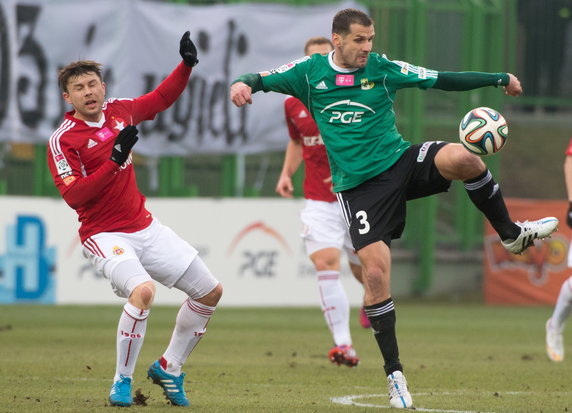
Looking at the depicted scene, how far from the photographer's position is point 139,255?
7.27m

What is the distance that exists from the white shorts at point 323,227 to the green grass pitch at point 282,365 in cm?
102

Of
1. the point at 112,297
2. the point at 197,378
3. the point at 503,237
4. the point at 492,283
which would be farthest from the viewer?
the point at 492,283

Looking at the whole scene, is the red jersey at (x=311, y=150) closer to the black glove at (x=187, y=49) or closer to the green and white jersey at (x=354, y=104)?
the green and white jersey at (x=354, y=104)

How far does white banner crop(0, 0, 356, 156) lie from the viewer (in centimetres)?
1672

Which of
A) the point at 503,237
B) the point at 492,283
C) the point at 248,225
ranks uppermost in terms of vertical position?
the point at 503,237

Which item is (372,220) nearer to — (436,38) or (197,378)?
(197,378)

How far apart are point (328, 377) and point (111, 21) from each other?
9441 mm

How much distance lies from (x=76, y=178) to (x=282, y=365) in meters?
3.53

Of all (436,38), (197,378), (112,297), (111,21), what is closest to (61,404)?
(197,378)

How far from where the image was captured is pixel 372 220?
7414 millimetres

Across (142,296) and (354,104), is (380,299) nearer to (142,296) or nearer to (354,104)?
Result: (354,104)

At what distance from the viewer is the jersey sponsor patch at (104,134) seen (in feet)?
23.8

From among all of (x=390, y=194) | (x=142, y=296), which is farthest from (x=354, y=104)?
(x=142, y=296)

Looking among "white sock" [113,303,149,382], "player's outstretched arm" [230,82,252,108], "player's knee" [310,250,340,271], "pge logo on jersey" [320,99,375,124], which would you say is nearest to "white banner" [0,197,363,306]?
"player's knee" [310,250,340,271]
